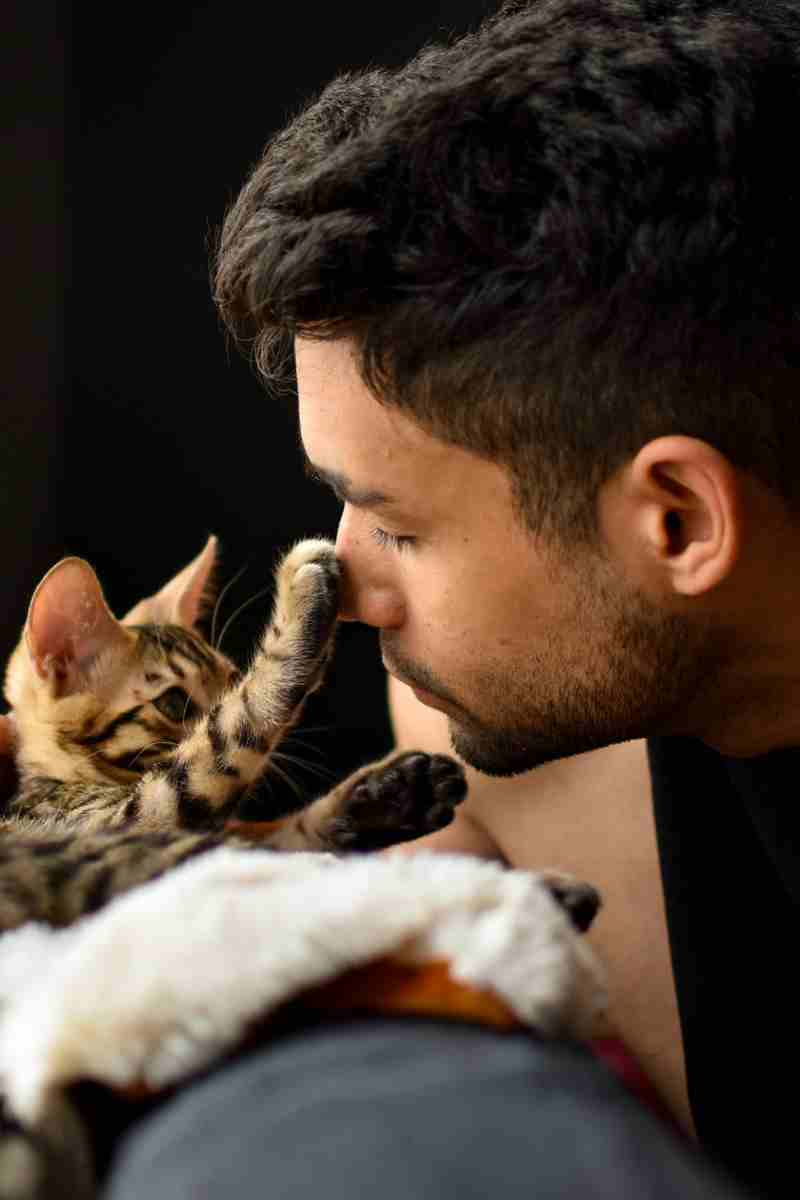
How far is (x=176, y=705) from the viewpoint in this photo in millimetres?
1409

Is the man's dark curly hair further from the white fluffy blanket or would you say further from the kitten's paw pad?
the white fluffy blanket

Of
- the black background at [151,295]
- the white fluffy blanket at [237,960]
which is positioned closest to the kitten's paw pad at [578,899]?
the white fluffy blanket at [237,960]

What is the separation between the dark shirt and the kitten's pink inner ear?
58 centimetres

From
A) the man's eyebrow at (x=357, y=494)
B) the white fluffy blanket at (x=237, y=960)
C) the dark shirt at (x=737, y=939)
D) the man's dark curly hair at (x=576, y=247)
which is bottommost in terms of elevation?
the dark shirt at (x=737, y=939)

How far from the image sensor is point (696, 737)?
1184mm

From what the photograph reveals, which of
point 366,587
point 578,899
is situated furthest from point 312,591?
point 578,899

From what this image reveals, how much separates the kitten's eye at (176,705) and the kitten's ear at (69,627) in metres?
0.07

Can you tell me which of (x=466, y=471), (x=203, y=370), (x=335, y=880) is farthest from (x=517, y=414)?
(x=203, y=370)

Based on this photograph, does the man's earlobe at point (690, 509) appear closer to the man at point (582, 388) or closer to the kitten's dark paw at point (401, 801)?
the man at point (582, 388)

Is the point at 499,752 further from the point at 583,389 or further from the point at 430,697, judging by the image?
the point at 583,389

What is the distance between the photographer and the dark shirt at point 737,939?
105 centimetres

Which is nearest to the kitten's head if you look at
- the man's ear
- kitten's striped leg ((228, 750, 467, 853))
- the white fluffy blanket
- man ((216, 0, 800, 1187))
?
kitten's striped leg ((228, 750, 467, 853))

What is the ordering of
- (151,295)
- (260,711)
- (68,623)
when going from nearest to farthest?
(260,711) → (68,623) → (151,295)

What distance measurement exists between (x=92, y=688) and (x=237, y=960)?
35.7 inches
